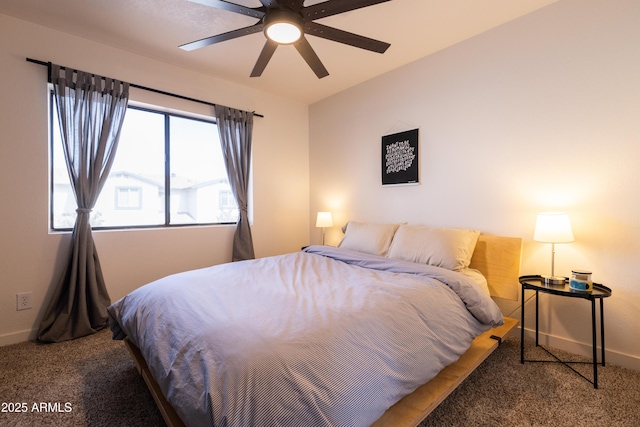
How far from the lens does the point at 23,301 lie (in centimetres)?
222

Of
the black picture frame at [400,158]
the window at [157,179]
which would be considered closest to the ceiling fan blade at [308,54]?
the black picture frame at [400,158]

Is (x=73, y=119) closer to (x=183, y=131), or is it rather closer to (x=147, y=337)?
(x=183, y=131)

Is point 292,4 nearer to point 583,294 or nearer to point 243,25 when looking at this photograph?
point 243,25

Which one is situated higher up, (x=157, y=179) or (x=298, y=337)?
(x=157, y=179)

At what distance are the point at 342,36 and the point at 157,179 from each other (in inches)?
95.3

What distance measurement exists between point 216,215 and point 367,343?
2.81 meters

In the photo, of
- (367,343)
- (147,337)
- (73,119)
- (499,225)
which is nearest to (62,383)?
(147,337)

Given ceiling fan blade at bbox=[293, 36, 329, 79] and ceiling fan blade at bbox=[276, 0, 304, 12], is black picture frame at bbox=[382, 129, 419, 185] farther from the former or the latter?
ceiling fan blade at bbox=[276, 0, 304, 12]

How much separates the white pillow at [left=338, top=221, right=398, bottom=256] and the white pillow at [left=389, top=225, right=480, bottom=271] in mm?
144

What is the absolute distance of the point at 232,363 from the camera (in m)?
0.91

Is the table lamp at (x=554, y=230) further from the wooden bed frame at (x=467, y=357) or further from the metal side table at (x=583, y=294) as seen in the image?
the wooden bed frame at (x=467, y=357)

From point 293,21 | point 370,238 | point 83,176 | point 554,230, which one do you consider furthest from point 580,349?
point 83,176

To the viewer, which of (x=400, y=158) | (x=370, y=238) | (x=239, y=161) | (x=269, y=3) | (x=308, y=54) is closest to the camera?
(x=269, y=3)

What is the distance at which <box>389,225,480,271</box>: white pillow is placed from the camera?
215 cm
